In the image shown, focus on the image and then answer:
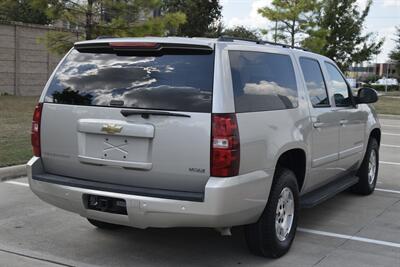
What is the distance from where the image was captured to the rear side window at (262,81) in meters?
4.35

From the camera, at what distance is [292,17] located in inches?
1034

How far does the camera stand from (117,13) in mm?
15258

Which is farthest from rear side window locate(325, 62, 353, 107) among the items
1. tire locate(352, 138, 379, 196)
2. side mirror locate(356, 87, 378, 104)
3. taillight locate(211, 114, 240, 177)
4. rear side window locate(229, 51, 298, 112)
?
taillight locate(211, 114, 240, 177)

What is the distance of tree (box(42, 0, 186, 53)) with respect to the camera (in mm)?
14938

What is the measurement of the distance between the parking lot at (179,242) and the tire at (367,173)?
64cm

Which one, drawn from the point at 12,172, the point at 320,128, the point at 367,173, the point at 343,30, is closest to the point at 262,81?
the point at 320,128

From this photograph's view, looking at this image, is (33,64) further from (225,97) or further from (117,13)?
(225,97)

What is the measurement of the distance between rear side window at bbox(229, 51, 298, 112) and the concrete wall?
1769cm

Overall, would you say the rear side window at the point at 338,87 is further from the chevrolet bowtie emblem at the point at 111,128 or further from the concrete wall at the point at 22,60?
the concrete wall at the point at 22,60

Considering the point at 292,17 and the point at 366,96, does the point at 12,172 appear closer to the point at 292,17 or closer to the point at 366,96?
the point at 366,96

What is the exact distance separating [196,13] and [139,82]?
29.9 metres

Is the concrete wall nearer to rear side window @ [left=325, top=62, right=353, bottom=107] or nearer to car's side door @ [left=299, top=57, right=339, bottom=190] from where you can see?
rear side window @ [left=325, top=62, right=353, bottom=107]

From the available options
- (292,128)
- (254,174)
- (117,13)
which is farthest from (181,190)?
(117,13)

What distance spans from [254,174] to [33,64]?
20157 mm
